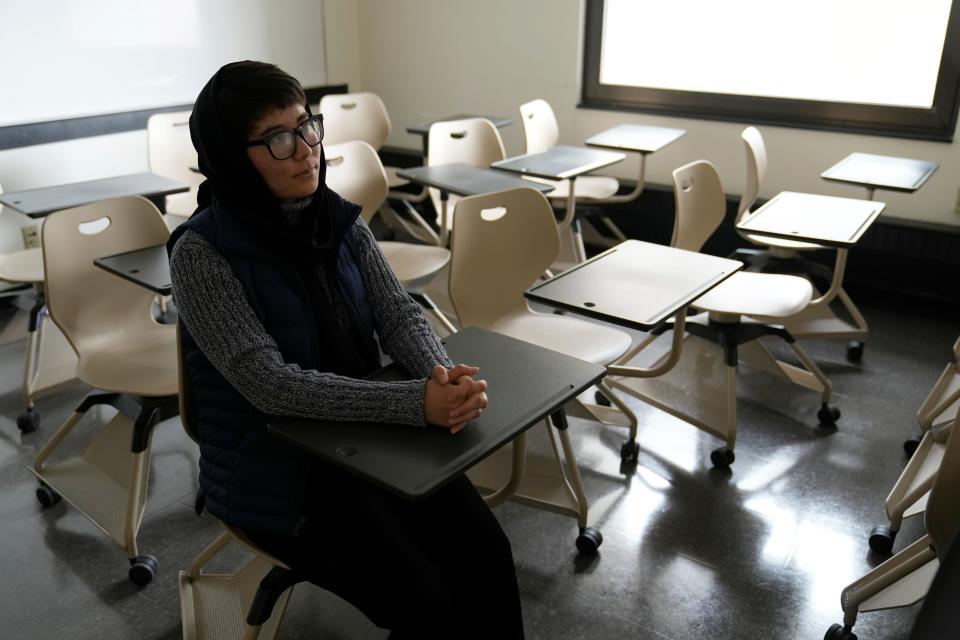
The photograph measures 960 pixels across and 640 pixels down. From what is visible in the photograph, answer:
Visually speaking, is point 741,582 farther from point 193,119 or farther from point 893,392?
point 193,119

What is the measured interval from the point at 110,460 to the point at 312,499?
3.90 ft

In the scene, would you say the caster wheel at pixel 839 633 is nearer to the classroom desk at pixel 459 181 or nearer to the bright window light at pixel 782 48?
the classroom desk at pixel 459 181

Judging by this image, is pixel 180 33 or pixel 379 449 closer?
pixel 379 449

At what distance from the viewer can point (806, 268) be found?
12.1ft

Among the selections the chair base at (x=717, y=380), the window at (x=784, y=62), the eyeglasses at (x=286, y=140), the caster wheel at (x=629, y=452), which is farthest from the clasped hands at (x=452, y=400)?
the window at (x=784, y=62)

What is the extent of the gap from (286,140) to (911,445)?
7.40ft

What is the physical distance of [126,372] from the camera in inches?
88.5

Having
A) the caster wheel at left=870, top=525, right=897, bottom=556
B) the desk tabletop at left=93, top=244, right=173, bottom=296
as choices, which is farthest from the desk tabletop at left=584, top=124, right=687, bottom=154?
the desk tabletop at left=93, top=244, right=173, bottom=296

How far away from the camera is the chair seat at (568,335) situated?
93.7 inches

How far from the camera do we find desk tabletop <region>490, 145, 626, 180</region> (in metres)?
3.47

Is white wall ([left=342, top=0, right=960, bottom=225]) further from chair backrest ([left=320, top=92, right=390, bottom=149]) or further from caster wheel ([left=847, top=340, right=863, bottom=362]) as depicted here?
caster wheel ([left=847, top=340, right=863, bottom=362])

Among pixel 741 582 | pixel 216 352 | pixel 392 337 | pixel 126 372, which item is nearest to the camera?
pixel 216 352

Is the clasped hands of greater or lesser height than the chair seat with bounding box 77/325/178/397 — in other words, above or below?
above

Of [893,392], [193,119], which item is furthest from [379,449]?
[893,392]
